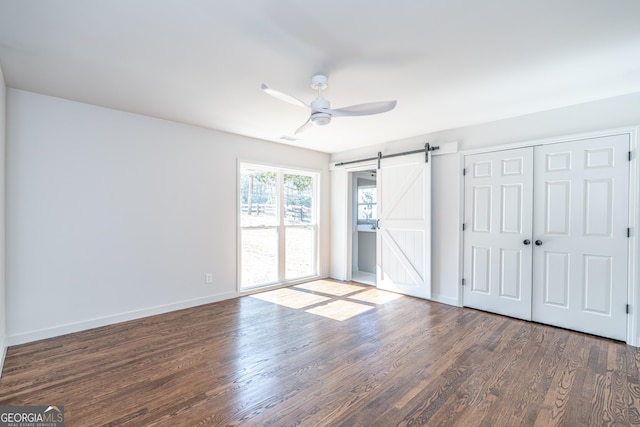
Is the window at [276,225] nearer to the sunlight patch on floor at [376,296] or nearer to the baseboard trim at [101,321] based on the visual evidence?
the baseboard trim at [101,321]

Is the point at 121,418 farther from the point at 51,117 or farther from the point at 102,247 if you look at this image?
the point at 51,117

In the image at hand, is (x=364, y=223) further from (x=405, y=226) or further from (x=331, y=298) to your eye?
(x=331, y=298)

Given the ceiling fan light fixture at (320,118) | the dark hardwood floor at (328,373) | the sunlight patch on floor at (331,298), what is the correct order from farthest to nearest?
the sunlight patch on floor at (331,298) → the ceiling fan light fixture at (320,118) → the dark hardwood floor at (328,373)

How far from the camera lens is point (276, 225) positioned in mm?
5184

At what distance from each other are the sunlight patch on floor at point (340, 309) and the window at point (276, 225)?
4.46ft

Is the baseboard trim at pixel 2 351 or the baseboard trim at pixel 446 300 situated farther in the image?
the baseboard trim at pixel 446 300

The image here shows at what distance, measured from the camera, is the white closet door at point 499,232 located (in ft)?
12.0

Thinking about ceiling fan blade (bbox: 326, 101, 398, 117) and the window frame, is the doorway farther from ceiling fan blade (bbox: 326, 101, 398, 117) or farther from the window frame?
ceiling fan blade (bbox: 326, 101, 398, 117)

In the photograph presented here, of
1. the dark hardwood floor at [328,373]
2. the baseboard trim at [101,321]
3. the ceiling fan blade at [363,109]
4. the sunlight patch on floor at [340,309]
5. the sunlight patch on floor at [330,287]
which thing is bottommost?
the sunlight patch on floor at [330,287]

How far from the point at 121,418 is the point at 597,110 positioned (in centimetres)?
507

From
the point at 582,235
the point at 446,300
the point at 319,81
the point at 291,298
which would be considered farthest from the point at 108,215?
the point at 582,235

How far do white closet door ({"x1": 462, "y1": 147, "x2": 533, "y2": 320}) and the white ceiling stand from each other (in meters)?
0.74

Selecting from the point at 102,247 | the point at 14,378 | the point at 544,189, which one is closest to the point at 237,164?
the point at 102,247

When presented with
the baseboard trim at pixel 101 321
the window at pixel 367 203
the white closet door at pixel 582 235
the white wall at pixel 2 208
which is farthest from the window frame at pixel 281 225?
the white closet door at pixel 582 235
